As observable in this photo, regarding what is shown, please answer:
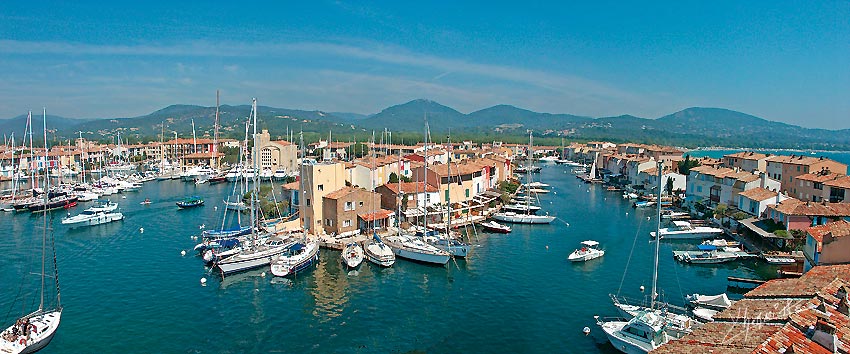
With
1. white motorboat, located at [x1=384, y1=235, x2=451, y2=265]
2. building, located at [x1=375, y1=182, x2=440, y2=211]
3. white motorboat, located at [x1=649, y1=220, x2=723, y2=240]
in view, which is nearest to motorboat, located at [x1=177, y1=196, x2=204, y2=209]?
building, located at [x1=375, y1=182, x2=440, y2=211]

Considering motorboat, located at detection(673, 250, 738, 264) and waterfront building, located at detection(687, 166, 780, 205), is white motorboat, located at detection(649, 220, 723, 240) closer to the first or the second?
motorboat, located at detection(673, 250, 738, 264)

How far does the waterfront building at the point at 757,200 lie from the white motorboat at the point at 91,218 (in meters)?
42.2

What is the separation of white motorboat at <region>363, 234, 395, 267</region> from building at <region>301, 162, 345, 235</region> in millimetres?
5060

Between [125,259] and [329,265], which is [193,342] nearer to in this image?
[329,265]

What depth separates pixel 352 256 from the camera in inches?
1041

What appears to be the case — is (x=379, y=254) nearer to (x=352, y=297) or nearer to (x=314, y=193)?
(x=352, y=297)

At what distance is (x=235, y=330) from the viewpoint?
19.0 m

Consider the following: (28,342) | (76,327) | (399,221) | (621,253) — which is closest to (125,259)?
(76,327)

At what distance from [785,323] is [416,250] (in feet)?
56.2

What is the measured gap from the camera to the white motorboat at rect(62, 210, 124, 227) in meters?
37.5

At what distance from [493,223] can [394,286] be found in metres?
13.9

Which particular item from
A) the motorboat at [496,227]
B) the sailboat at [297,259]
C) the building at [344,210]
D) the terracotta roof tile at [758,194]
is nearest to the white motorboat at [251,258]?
the sailboat at [297,259]

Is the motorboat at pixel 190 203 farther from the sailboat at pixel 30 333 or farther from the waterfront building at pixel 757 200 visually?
the waterfront building at pixel 757 200

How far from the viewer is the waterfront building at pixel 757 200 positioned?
111 ft
